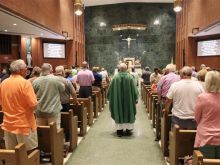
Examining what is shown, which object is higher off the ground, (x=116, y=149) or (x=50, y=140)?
(x=50, y=140)

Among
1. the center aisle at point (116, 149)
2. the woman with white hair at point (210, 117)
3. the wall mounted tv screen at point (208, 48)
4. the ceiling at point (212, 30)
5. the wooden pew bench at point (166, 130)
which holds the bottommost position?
the center aisle at point (116, 149)

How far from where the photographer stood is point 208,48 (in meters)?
14.6

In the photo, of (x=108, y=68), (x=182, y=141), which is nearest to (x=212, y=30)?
(x=182, y=141)

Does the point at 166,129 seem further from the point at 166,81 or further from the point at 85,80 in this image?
the point at 85,80

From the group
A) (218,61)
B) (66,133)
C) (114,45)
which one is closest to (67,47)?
(114,45)

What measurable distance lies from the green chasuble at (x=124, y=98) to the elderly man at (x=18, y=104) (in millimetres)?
3085

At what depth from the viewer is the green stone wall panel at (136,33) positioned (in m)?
22.0

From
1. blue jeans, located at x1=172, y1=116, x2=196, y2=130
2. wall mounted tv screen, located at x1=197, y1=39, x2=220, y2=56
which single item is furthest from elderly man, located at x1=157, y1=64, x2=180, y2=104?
wall mounted tv screen, located at x1=197, y1=39, x2=220, y2=56

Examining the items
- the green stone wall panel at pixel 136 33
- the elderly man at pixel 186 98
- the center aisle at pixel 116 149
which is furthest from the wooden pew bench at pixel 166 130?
the green stone wall panel at pixel 136 33

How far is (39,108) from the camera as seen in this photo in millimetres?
4582

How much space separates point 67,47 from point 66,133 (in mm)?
12352

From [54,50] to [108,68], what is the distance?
23.8 ft

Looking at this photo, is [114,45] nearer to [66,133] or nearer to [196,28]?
[196,28]

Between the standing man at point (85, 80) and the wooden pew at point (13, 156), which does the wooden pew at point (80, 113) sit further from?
the wooden pew at point (13, 156)
